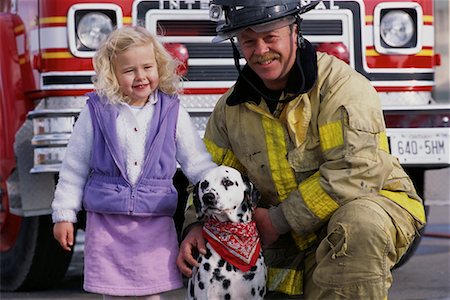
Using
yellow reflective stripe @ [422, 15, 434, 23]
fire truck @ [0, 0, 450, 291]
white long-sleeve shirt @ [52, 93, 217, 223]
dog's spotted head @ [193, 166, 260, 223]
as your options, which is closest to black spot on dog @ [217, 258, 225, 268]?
dog's spotted head @ [193, 166, 260, 223]

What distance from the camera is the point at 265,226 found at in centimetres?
429

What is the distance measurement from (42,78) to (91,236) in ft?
6.27

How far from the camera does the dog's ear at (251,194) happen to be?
416 cm

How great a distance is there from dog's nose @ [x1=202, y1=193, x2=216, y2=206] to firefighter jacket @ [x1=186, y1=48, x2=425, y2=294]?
302 mm

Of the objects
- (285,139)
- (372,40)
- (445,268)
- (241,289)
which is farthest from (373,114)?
(445,268)

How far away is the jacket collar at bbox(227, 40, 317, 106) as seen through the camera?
170 inches

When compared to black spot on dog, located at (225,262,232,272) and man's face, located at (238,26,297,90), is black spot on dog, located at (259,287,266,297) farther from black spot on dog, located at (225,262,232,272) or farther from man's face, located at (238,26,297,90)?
man's face, located at (238,26,297,90)

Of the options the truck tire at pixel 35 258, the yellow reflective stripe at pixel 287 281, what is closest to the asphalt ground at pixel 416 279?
the truck tire at pixel 35 258

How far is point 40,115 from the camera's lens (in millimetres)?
5867

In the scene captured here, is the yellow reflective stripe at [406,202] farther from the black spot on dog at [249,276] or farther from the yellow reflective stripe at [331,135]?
the black spot on dog at [249,276]

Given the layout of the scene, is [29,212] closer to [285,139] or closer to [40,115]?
[40,115]

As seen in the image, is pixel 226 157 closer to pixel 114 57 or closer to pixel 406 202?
pixel 114 57

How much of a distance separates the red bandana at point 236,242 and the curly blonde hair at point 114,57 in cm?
57

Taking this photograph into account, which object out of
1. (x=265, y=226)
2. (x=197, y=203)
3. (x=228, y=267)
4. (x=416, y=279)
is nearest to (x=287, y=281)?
(x=265, y=226)
